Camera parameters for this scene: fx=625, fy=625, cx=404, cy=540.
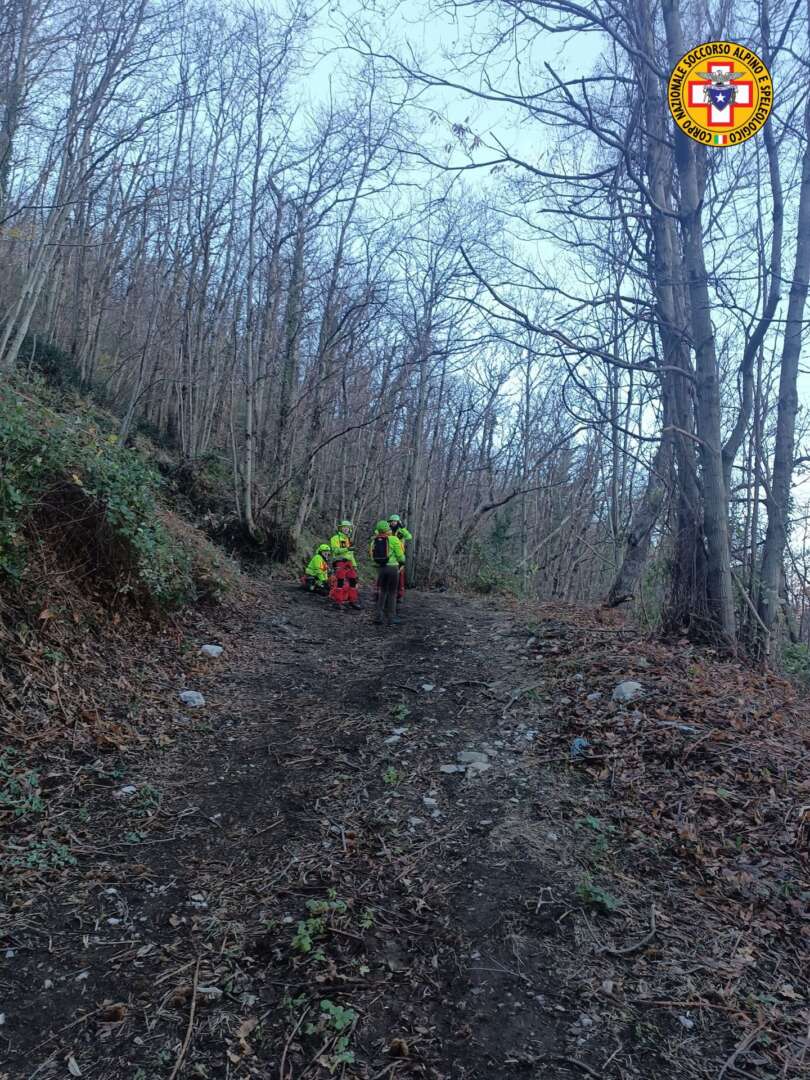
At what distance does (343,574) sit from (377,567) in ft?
2.14

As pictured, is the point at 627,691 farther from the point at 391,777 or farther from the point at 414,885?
the point at 414,885

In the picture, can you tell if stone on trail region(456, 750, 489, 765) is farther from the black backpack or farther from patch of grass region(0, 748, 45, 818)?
the black backpack

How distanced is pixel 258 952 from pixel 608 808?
7.74 feet

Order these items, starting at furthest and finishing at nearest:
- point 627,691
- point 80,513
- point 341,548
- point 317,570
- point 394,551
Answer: point 317,570
point 341,548
point 394,551
point 80,513
point 627,691

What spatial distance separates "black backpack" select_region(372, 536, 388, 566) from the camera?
405 inches

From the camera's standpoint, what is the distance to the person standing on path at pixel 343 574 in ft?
37.9

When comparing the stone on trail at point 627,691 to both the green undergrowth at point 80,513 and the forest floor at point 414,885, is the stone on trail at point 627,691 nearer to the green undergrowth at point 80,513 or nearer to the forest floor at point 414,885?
the forest floor at point 414,885

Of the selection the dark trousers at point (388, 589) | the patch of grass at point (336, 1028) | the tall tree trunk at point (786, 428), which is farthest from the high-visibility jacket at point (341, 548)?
the patch of grass at point (336, 1028)

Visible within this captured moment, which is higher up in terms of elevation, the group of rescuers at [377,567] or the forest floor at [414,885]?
the group of rescuers at [377,567]

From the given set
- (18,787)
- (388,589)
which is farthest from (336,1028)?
(388,589)

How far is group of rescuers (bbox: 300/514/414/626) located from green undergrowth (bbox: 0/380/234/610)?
3.30 metres

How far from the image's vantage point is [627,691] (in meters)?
5.53

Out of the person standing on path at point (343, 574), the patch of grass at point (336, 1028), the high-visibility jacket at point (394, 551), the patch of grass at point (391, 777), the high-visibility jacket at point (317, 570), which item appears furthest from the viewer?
the high-visibility jacket at point (317, 570)

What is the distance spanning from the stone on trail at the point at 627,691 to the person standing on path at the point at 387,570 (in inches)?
189
